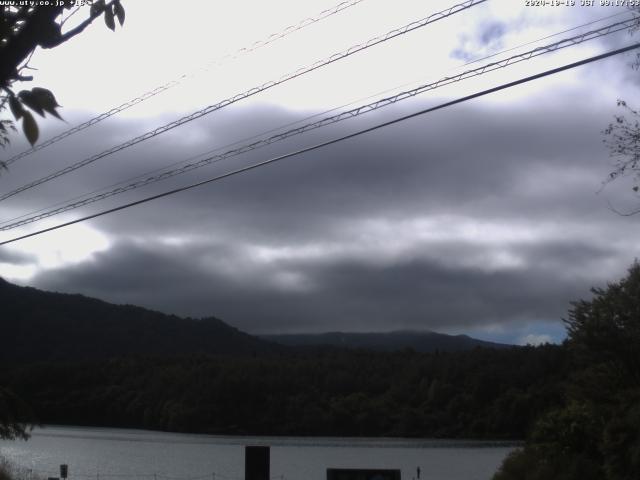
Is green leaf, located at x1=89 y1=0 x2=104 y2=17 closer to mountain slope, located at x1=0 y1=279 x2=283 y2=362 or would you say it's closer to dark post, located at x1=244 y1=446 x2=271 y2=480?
dark post, located at x1=244 y1=446 x2=271 y2=480

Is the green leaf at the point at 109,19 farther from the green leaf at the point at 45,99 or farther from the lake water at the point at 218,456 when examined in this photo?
the lake water at the point at 218,456

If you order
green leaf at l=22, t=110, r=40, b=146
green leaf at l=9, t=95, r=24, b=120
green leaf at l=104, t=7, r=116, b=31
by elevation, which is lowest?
green leaf at l=22, t=110, r=40, b=146

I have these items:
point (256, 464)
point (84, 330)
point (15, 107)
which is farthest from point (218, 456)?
point (15, 107)

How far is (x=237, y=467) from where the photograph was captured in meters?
62.7

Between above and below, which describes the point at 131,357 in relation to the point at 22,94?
above

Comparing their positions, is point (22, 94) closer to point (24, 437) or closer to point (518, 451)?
point (24, 437)

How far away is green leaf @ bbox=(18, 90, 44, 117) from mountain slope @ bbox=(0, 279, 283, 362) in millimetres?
91776

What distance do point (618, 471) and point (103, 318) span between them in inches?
4609

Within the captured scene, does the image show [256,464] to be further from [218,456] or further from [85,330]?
[85,330]

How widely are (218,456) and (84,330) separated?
53.5 m

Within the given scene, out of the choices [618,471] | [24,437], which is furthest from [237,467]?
[618,471]

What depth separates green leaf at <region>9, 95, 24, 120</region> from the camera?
3977 mm

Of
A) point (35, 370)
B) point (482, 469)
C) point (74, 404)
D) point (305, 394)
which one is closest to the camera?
point (482, 469)

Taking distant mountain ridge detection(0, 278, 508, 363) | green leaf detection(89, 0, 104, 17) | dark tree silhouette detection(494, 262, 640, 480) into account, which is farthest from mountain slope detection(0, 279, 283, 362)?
green leaf detection(89, 0, 104, 17)
